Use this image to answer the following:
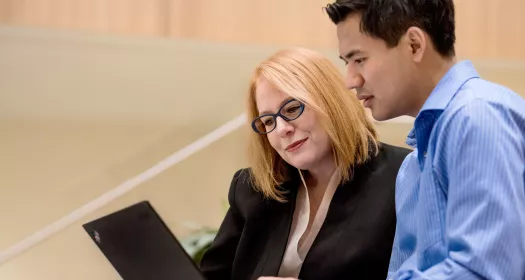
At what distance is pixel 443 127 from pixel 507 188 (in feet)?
0.40

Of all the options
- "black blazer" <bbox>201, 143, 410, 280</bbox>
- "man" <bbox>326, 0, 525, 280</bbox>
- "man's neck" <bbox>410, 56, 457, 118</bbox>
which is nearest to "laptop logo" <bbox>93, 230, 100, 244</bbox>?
"black blazer" <bbox>201, 143, 410, 280</bbox>

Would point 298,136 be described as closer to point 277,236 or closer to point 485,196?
point 277,236

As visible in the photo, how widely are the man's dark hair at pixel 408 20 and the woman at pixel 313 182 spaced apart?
37cm

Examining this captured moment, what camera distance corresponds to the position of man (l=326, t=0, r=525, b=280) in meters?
0.88

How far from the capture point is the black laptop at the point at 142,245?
1.36 meters

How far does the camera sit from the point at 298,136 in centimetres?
147

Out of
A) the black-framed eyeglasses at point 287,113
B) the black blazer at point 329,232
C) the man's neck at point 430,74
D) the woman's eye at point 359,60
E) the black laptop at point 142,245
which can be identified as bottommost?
the black blazer at point 329,232

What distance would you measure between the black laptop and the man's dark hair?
0.57m

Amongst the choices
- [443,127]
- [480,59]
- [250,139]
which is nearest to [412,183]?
[443,127]

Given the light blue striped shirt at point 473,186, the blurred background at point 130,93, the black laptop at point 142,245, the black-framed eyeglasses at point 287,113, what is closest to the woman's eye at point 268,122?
the black-framed eyeglasses at point 287,113

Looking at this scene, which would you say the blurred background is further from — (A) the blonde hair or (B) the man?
(B) the man

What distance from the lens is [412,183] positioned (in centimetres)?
118

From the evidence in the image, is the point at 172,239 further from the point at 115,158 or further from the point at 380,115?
the point at 115,158

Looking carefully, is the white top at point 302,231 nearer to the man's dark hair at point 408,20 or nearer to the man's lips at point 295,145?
the man's lips at point 295,145
